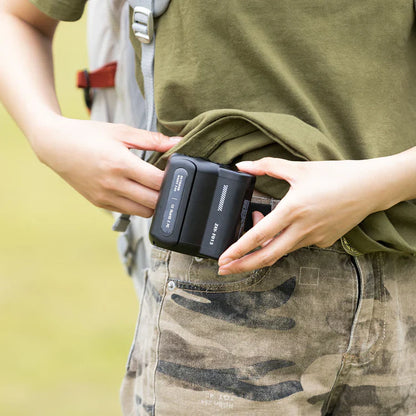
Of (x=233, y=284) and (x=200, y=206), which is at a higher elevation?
(x=200, y=206)

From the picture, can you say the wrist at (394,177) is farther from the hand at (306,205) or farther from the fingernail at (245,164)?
Result: the fingernail at (245,164)

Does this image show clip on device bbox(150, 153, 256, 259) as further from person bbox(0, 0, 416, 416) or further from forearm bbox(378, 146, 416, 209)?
forearm bbox(378, 146, 416, 209)

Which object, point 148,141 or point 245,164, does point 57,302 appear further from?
point 245,164

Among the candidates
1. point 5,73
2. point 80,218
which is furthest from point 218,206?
point 80,218

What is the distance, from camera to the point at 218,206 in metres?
1.23

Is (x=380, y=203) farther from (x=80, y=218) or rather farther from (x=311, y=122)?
(x=80, y=218)

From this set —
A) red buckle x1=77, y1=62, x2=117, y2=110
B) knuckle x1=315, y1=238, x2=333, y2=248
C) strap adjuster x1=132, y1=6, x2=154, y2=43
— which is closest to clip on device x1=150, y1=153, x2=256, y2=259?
knuckle x1=315, y1=238, x2=333, y2=248

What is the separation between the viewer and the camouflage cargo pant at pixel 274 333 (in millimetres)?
1291

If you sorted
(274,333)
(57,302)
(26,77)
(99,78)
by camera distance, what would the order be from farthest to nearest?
1. (57,302)
2. (99,78)
3. (26,77)
4. (274,333)

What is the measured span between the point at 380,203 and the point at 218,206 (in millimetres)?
268

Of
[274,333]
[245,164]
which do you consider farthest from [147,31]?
[274,333]

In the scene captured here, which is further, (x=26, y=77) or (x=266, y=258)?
(x=26, y=77)

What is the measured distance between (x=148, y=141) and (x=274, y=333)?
40cm

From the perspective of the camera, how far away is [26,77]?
1.44m
